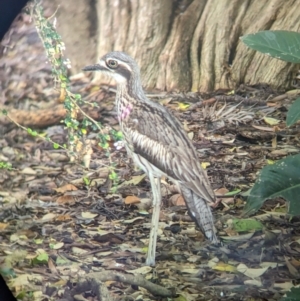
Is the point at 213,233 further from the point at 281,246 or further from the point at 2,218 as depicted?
the point at 2,218

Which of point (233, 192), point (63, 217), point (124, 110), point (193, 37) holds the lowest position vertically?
point (63, 217)

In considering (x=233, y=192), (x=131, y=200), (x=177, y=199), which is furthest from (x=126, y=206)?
(x=233, y=192)

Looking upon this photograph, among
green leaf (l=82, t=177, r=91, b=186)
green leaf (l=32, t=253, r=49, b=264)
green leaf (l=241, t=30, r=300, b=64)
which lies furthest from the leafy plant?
green leaf (l=32, t=253, r=49, b=264)

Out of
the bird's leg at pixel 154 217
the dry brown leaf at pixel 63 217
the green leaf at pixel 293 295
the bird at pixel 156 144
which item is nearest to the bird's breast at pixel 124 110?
the bird at pixel 156 144

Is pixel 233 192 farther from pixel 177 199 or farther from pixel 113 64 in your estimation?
pixel 113 64

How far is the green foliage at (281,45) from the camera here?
3.88 ft

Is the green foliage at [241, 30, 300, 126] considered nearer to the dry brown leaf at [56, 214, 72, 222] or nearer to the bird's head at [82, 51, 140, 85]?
the bird's head at [82, 51, 140, 85]

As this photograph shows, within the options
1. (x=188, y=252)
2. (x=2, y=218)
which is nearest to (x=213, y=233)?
(x=188, y=252)

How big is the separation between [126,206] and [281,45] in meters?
0.49

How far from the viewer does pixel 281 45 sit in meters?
1.20

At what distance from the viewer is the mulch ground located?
49.2 inches

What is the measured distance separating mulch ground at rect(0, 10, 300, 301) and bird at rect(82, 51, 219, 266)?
18 millimetres

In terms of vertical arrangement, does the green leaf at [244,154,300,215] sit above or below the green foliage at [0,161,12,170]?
above

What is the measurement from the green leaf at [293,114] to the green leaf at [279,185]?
8cm
